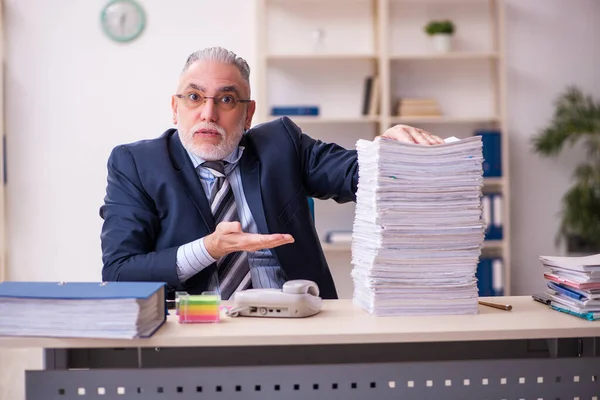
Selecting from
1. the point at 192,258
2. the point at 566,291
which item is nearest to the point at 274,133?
the point at 192,258

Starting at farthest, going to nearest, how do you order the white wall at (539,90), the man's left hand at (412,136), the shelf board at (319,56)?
the white wall at (539,90) → the shelf board at (319,56) → the man's left hand at (412,136)

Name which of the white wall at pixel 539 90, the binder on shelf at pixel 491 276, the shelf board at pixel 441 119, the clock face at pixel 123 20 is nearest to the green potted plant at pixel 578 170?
the white wall at pixel 539 90

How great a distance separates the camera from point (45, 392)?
4.56 feet

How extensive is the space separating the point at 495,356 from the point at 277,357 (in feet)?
1.58

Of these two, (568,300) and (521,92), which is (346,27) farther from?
(568,300)

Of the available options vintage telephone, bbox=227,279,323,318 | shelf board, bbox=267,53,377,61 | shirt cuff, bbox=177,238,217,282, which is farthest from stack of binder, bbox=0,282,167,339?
shelf board, bbox=267,53,377,61

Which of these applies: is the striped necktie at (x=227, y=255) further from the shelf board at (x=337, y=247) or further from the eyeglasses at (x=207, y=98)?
the shelf board at (x=337, y=247)

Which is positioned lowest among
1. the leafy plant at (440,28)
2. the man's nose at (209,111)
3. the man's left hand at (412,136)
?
the man's left hand at (412,136)

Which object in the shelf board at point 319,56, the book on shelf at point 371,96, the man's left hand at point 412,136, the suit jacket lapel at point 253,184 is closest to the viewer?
the man's left hand at point 412,136

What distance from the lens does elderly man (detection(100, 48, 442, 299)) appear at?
6.98 ft

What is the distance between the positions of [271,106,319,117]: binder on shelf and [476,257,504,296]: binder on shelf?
1406 mm

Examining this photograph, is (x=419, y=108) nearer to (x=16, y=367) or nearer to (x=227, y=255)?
(x=227, y=255)

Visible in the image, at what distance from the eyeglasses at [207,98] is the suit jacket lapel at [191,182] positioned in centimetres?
14

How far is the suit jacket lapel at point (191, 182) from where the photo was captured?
84.5 inches
